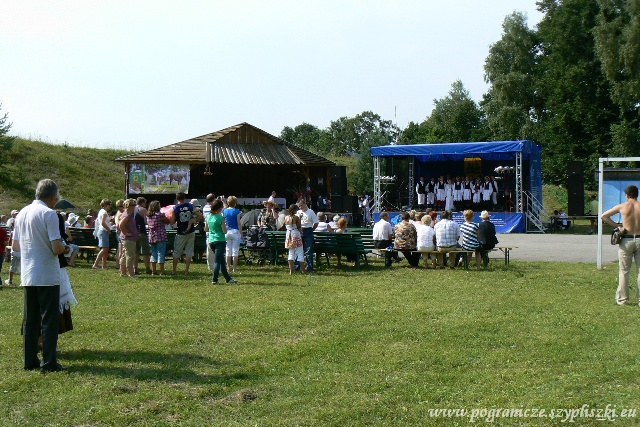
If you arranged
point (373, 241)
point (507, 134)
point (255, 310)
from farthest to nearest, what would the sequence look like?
point (507, 134) < point (373, 241) < point (255, 310)

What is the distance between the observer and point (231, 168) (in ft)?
113

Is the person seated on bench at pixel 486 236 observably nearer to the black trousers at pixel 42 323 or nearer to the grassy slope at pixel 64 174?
the black trousers at pixel 42 323

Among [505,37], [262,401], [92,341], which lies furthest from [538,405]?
[505,37]

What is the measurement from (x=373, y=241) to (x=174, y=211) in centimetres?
401

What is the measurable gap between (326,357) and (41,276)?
2455 mm

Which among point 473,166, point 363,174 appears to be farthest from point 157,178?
point 363,174

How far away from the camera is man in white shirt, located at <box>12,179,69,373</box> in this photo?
6047mm

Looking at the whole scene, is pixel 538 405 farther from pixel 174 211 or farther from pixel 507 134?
pixel 507 134

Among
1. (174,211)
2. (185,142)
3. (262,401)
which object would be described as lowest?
(262,401)

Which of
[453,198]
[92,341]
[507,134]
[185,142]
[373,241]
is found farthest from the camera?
[507,134]

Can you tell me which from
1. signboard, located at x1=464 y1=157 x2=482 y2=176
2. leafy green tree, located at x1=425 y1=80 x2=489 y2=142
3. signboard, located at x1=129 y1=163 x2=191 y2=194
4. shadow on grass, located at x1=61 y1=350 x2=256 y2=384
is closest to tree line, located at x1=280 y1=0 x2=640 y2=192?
leafy green tree, located at x1=425 y1=80 x2=489 y2=142

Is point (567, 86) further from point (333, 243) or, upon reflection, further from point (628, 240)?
point (628, 240)

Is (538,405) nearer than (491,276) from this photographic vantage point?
Yes

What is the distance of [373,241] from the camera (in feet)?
48.4
